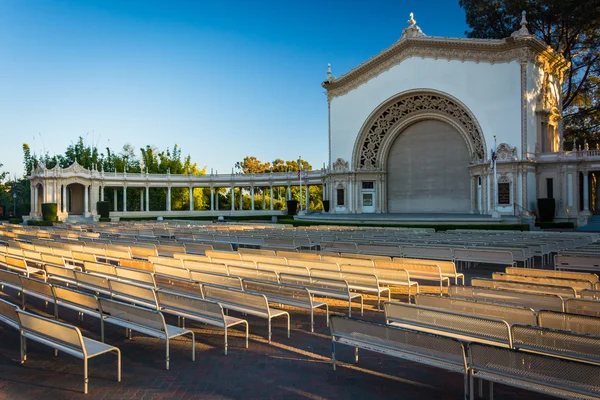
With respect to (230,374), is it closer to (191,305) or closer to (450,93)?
(191,305)

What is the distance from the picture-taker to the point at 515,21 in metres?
44.4

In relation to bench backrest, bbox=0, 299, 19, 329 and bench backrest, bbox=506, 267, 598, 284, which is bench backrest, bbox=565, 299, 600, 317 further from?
bench backrest, bbox=0, 299, 19, 329

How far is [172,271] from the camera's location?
8.41 metres

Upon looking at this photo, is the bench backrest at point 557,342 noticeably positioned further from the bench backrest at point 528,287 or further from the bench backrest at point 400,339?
the bench backrest at point 528,287

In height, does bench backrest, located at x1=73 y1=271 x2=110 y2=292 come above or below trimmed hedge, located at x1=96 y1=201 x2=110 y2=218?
below

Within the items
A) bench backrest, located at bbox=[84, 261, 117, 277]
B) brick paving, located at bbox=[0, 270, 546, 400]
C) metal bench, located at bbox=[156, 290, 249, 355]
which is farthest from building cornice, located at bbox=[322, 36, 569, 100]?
metal bench, located at bbox=[156, 290, 249, 355]

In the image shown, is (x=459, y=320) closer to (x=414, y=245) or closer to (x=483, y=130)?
(x=414, y=245)

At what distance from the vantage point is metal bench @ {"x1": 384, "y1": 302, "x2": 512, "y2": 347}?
15.3 ft

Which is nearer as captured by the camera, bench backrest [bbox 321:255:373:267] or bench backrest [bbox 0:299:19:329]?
bench backrest [bbox 0:299:19:329]

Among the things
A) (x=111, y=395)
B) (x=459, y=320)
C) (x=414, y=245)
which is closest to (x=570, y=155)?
(x=414, y=245)

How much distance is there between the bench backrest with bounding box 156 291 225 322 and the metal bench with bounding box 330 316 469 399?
1580mm

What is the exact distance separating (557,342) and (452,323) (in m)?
1.10

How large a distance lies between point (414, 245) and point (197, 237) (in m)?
10.0

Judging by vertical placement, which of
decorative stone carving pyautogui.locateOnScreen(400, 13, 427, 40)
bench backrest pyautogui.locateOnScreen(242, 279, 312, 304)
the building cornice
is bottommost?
bench backrest pyautogui.locateOnScreen(242, 279, 312, 304)
